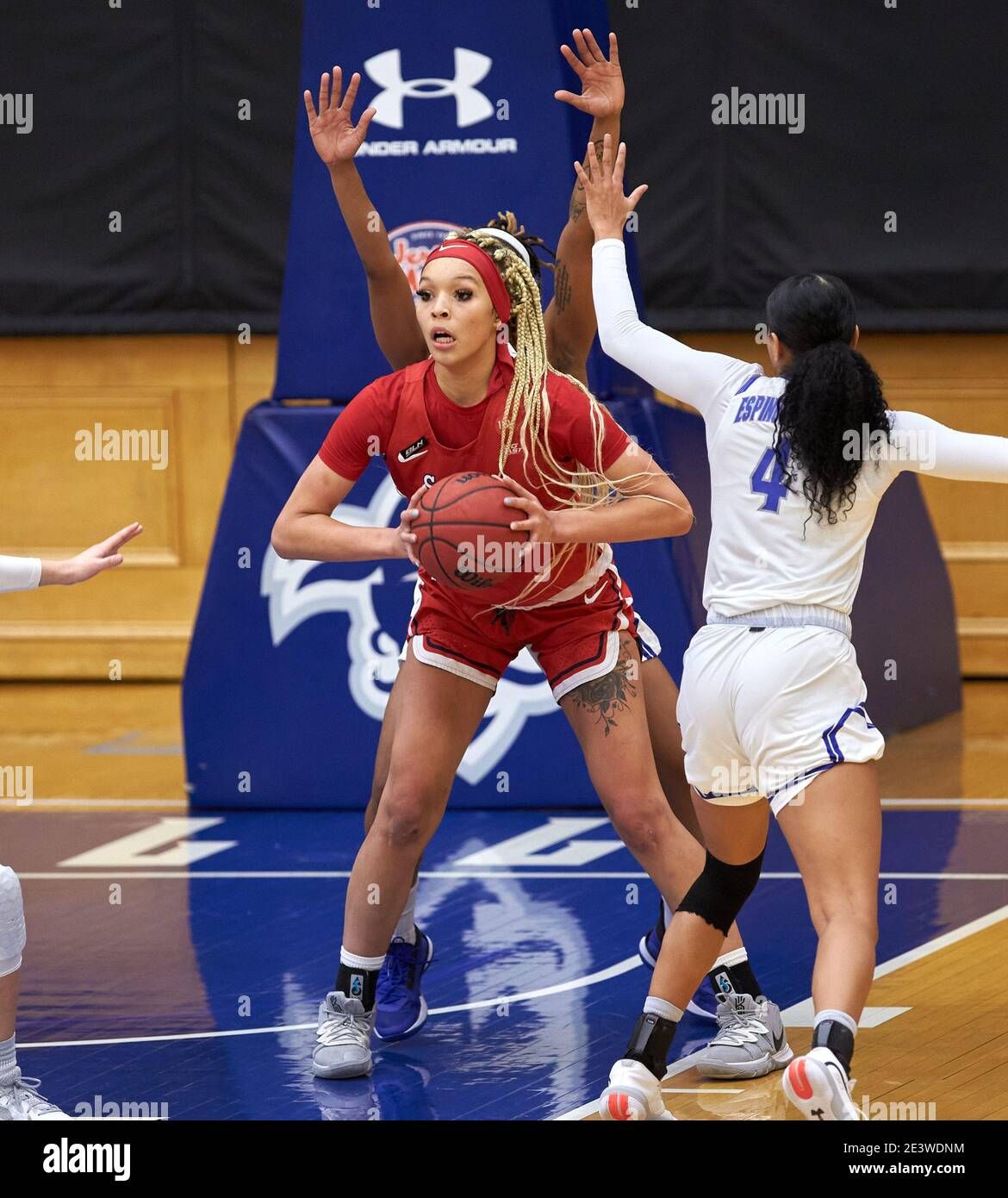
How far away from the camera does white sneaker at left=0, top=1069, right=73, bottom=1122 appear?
3986 mm

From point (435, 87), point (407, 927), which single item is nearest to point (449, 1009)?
point (407, 927)

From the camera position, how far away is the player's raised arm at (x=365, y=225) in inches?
182

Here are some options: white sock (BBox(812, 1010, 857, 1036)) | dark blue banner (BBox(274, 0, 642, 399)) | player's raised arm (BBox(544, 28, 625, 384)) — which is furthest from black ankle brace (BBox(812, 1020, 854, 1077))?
dark blue banner (BBox(274, 0, 642, 399))

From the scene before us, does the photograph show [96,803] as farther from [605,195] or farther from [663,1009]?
[605,195]

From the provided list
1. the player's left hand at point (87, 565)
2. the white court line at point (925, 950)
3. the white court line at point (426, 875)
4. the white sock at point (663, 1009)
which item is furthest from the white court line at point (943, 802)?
the player's left hand at point (87, 565)

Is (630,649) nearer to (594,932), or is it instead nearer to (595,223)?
(595,223)

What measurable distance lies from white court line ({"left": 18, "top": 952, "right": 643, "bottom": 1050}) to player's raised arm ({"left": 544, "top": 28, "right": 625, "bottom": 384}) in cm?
174

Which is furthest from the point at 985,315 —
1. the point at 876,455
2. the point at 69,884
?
the point at 876,455

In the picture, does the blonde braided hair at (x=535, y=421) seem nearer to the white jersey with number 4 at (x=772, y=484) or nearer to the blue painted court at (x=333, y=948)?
the white jersey with number 4 at (x=772, y=484)

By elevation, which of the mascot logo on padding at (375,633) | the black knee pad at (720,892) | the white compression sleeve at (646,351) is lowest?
the black knee pad at (720,892)

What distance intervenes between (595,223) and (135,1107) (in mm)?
2323

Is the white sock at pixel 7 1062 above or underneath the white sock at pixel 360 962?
underneath

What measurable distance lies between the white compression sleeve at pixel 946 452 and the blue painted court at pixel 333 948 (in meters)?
1.71

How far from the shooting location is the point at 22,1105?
4.02 m
